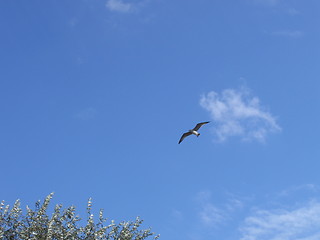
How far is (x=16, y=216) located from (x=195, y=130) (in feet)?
53.8

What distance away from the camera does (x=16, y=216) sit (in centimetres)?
3703

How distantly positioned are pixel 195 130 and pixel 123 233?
36.2 ft

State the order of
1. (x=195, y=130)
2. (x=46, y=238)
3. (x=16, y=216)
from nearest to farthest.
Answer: (x=46, y=238), (x=16, y=216), (x=195, y=130)

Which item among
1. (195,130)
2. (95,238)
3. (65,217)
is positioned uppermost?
(195,130)

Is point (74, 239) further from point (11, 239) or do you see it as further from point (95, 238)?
point (11, 239)

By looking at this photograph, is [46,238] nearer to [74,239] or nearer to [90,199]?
[74,239]

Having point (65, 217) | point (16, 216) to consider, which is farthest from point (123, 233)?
point (16, 216)

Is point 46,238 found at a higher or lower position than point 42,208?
lower

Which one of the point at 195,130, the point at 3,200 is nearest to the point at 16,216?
the point at 3,200

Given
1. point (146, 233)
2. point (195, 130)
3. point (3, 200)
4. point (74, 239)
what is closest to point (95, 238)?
point (74, 239)

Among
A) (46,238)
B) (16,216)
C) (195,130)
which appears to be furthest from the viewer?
(195,130)

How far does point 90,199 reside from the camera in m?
38.3

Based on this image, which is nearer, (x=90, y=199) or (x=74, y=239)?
(x=74, y=239)

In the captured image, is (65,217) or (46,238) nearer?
(46,238)
